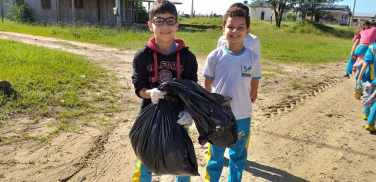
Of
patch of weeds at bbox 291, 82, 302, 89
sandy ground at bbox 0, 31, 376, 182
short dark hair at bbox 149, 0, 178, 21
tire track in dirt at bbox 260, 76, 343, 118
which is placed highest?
short dark hair at bbox 149, 0, 178, 21

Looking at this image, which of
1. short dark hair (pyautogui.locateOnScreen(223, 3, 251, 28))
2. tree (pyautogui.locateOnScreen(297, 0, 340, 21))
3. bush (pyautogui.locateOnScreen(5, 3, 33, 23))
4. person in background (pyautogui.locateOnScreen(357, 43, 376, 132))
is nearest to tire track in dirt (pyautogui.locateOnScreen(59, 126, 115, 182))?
short dark hair (pyautogui.locateOnScreen(223, 3, 251, 28))

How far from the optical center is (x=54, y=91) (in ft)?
18.6

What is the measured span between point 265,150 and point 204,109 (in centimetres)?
215

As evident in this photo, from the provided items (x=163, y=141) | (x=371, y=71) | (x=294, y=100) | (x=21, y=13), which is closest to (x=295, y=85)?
(x=294, y=100)

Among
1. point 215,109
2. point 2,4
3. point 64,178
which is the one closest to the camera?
point 215,109

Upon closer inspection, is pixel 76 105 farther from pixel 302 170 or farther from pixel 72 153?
pixel 302 170

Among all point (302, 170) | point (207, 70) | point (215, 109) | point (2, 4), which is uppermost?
point (2, 4)

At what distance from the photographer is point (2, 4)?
23.3 meters

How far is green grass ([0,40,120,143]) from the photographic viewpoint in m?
4.75

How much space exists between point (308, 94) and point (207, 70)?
16.2 ft

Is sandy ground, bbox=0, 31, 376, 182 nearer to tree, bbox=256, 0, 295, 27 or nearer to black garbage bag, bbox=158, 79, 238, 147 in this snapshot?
black garbage bag, bbox=158, 79, 238, 147

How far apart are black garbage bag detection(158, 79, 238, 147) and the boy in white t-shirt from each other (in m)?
0.41

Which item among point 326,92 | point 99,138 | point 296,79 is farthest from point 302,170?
point 296,79

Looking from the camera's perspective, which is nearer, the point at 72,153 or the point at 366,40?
the point at 72,153
